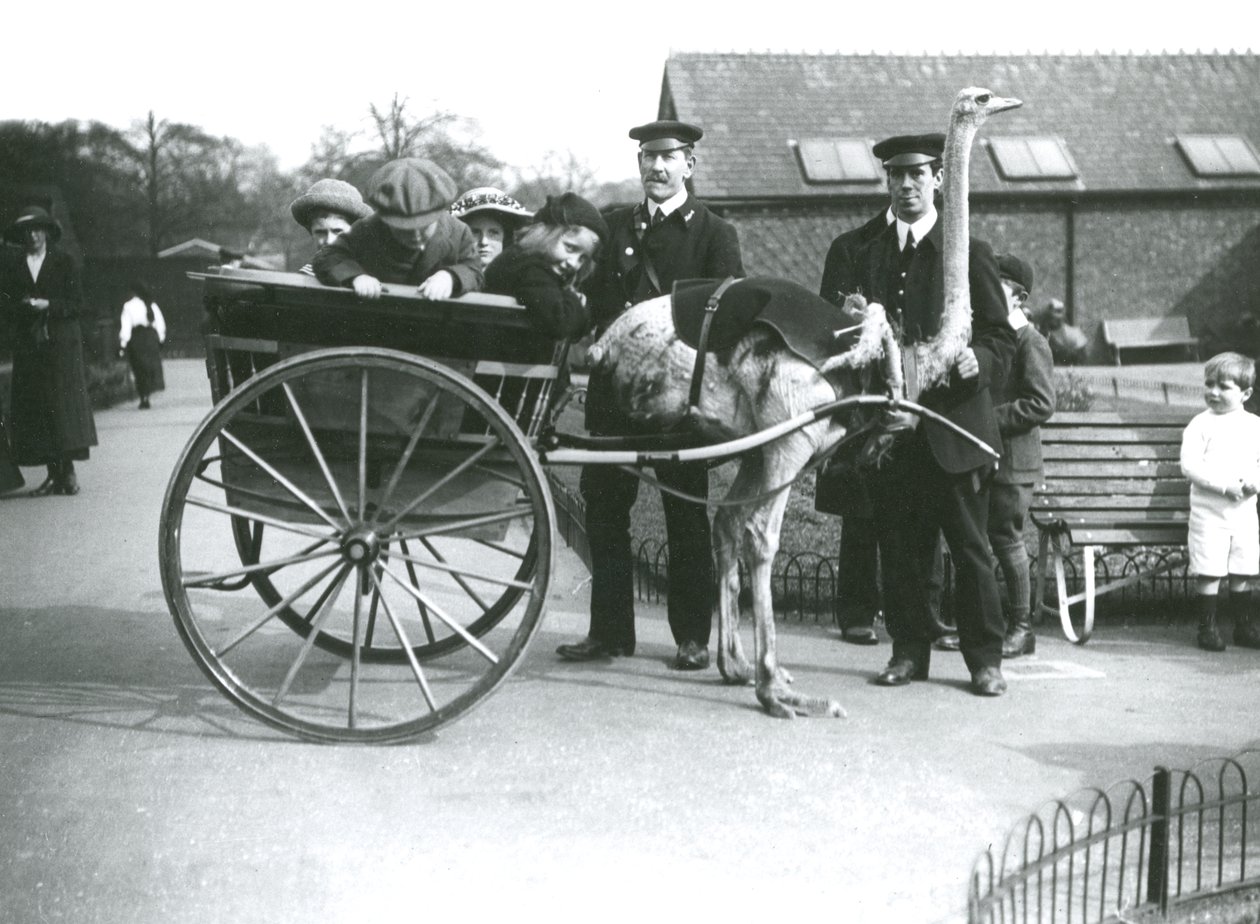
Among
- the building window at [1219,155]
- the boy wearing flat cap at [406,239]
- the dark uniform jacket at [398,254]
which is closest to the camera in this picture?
the boy wearing flat cap at [406,239]

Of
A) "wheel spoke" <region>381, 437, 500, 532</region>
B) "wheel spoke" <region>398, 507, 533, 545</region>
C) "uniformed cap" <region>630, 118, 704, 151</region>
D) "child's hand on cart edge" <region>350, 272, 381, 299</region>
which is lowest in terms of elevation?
"wheel spoke" <region>398, 507, 533, 545</region>

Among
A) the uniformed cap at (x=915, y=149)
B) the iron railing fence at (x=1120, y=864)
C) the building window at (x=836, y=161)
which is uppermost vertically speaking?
the building window at (x=836, y=161)

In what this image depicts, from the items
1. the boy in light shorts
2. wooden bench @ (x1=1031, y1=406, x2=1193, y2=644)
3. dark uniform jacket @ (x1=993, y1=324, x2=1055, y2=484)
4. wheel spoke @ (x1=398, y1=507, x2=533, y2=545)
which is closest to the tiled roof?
wooden bench @ (x1=1031, y1=406, x2=1193, y2=644)

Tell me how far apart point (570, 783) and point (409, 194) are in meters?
2.25

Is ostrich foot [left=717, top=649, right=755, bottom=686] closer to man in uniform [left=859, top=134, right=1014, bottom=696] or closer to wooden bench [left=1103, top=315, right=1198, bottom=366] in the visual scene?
man in uniform [left=859, top=134, right=1014, bottom=696]

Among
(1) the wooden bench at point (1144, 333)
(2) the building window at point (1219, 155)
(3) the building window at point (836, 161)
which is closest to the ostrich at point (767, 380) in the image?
(3) the building window at point (836, 161)

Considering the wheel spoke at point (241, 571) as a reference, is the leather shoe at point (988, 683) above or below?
below

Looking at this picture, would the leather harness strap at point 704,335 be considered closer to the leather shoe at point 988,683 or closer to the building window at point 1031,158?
the leather shoe at point 988,683

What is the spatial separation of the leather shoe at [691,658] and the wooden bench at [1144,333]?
26784 mm

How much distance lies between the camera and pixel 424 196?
5090mm

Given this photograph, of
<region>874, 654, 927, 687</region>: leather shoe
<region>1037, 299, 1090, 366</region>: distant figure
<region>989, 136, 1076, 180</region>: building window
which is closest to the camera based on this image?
<region>874, 654, 927, 687</region>: leather shoe

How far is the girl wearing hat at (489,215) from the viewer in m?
7.03

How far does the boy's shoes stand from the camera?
6812 mm

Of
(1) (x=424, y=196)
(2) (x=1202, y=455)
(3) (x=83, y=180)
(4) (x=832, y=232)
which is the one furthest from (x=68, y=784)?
(4) (x=832, y=232)
